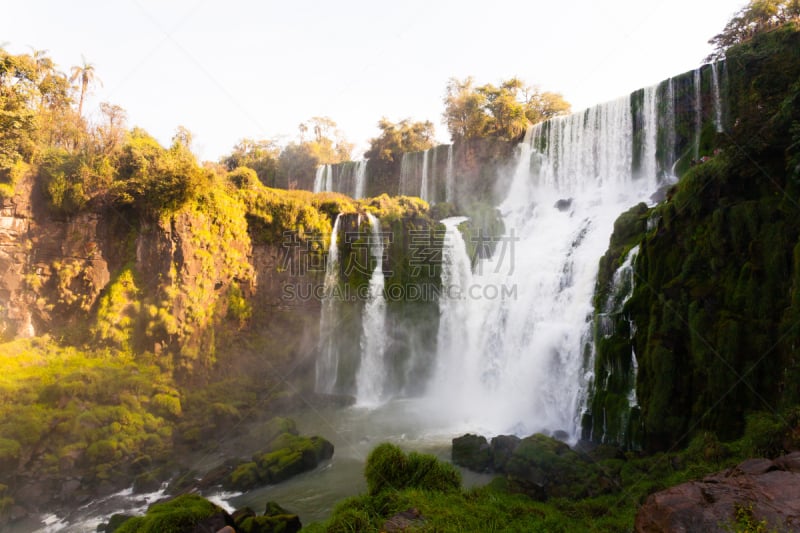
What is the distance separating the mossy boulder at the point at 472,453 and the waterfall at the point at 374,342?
8253 millimetres

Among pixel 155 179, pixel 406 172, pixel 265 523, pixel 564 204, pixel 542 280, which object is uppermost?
pixel 406 172

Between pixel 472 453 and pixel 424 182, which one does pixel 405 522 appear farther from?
pixel 424 182

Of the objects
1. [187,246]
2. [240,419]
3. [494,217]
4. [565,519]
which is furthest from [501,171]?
[565,519]

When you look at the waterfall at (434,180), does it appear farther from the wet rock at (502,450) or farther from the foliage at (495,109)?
the wet rock at (502,450)

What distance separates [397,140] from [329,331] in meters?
19.7

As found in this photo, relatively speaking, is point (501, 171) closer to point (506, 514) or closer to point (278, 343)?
point (278, 343)

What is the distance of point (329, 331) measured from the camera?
21625mm

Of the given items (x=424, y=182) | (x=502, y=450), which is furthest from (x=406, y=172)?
(x=502, y=450)

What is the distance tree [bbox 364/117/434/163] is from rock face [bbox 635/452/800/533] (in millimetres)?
31655

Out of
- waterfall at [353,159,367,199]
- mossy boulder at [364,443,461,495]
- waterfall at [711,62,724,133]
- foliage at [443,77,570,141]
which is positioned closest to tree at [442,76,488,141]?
foliage at [443,77,570,141]

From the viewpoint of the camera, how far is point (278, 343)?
2109 centimetres

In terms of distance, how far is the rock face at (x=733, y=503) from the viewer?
4461 mm

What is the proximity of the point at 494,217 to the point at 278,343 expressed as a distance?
13137mm

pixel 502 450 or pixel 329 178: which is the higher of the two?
pixel 329 178
